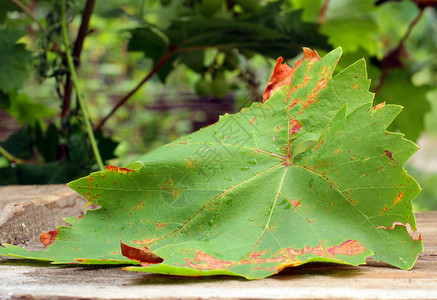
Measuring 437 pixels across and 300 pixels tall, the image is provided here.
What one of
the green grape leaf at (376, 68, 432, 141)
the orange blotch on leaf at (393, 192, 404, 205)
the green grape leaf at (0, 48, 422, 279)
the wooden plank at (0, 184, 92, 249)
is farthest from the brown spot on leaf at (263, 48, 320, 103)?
the green grape leaf at (376, 68, 432, 141)

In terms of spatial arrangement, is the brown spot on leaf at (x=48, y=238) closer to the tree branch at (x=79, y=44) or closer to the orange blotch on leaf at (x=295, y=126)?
the orange blotch on leaf at (x=295, y=126)

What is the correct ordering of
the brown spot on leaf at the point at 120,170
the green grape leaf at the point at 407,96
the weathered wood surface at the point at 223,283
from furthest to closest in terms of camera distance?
1. the green grape leaf at the point at 407,96
2. the brown spot on leaf at the point at 120,170
3. the weathered wood surface at the point at 223,283

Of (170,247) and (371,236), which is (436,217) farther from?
(170,247)

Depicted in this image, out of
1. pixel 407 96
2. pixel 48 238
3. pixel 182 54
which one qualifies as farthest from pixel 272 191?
pixel 407 96

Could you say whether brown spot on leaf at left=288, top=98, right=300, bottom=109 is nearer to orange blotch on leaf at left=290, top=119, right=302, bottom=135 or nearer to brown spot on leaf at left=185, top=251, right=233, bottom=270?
orange blotch on leaf at left=290, top=119, right=302, bottom=135

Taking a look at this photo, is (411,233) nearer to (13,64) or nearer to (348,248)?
(348,248)

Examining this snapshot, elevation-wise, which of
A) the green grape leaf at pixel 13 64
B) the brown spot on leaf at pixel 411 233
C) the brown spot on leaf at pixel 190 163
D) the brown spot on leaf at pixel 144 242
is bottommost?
the brown spot on leaf at pixel 411 233

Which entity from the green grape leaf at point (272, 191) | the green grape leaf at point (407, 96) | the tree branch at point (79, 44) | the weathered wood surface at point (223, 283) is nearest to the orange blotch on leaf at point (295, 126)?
the green grape leaf at point (272, 191)

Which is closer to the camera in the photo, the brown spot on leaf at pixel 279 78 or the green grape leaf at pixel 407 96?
the brown spot on leaf at pixel 279 78
